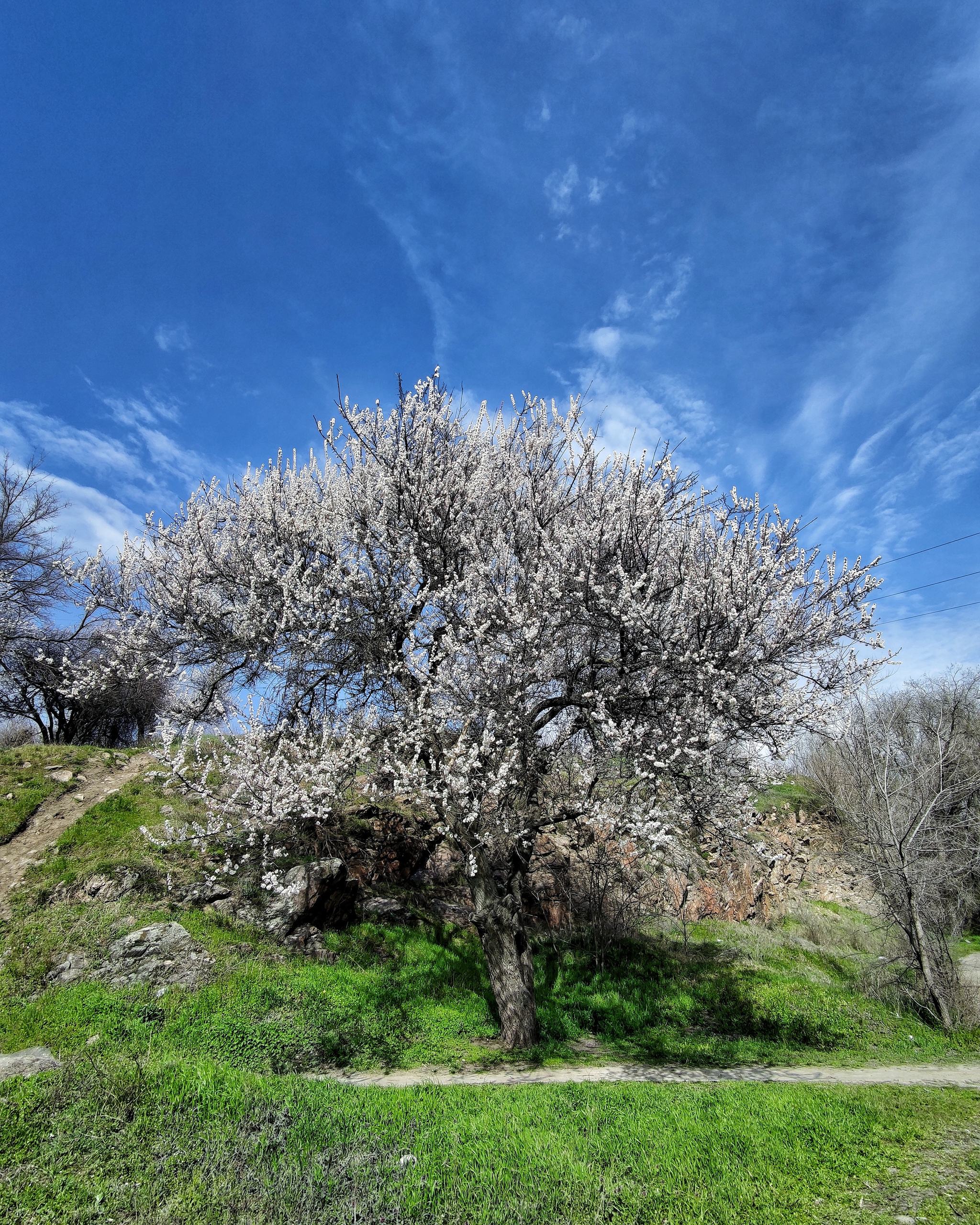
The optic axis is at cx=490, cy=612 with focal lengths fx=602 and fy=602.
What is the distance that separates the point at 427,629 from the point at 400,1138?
6644 millimetres

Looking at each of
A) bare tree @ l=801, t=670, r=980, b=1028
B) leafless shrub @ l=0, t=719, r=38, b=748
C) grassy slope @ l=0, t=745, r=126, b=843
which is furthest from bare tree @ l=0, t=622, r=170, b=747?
bare tree @ l=801, t=670, r=980, b=1028

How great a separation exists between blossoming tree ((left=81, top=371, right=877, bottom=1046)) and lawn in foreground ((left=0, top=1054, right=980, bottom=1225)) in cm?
306

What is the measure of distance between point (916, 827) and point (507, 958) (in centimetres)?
1084

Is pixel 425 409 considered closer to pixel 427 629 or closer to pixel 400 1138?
pixel 427 629

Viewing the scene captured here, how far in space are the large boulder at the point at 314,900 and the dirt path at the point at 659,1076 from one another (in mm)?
3352

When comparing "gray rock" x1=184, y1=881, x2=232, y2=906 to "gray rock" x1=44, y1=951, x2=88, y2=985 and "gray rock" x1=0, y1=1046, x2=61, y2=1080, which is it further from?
"gray rock" x1=0, y1=1046, x2=61, y2=1080

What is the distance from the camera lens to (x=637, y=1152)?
5.34 meters

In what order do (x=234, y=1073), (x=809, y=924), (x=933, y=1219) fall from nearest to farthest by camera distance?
(x=933, y=1219) → (x=234, y=1073) → (x=809, y=924)

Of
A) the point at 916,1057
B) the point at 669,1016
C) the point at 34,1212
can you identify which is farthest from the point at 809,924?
the point at 34,1212

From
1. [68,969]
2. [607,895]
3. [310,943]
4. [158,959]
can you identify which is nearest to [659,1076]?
[607,895]

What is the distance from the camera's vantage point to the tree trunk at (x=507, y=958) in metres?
9.66

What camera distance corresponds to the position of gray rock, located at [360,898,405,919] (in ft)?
41.3

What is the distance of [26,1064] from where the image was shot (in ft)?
18.2

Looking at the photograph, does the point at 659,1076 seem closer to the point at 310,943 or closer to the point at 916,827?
the point at 310,943
